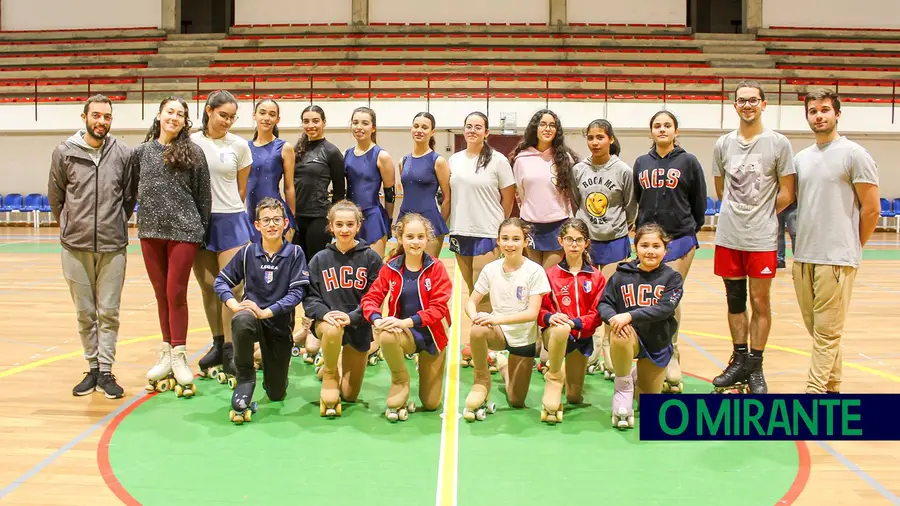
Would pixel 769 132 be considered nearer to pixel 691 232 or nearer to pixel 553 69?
pixel 691 232

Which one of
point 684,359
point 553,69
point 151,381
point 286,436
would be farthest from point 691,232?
point 553,69

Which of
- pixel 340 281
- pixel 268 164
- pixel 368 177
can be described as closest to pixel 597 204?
pixel 368 177

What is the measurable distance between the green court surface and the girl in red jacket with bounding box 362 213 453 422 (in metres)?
0.14

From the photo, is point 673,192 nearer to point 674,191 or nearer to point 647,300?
point 674,191

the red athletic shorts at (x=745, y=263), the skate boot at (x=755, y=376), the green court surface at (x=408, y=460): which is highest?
the red athletic shorts at (x=745, y=263)

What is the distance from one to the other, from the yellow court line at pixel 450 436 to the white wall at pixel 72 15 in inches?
680

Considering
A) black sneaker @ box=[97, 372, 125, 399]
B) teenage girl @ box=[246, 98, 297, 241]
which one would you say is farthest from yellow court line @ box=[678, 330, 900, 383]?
black sneaker @ box=[97, 372, 125, 399]

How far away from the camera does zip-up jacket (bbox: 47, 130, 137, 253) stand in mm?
4051

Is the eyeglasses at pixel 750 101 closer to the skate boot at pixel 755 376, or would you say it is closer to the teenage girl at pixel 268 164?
the skate boot at pixel 755 376

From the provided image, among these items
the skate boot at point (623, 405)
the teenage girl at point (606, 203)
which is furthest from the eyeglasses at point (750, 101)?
the skate boot at point (623, 405)

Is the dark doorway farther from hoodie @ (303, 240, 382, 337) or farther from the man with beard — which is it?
the man with beard

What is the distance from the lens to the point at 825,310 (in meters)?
3.96

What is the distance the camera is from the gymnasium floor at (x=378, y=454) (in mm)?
2939

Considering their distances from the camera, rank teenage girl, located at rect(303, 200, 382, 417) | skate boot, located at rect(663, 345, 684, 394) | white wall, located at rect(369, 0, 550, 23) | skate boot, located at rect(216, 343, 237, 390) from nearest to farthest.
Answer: teenage girl, located at rect(303, 200, 382, 417), skate boot, located at rect(663, 345, 684, 394), skate boot, located at rect(216, 343, 237, 390), white wall, located at rect(369, 0, 550, 23)
